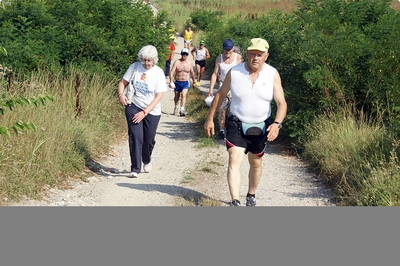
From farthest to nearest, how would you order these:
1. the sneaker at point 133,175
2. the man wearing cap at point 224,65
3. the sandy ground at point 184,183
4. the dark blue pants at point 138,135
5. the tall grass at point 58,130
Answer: the man wearing cap at point 224,65
the sneaker at point 133,175
the dark blue pants at point 138,135
the sandy ground at point 184,183
the tall grass at point 58,130

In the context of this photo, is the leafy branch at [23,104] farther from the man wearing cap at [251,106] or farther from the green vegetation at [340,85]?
the green vegetation at [340,85]

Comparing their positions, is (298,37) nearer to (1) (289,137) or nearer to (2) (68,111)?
(1) (289,137)

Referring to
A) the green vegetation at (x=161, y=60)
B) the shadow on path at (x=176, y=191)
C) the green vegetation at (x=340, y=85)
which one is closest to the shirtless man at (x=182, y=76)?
the green vegetation at (x=161, y=60)

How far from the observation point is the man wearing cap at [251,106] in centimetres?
758

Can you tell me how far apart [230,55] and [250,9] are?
3156 centimetres

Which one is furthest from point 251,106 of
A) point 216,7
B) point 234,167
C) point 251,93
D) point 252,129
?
point 216,7

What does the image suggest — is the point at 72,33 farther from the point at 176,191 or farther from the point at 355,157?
the point at 355,157

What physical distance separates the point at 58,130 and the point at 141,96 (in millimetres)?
1350

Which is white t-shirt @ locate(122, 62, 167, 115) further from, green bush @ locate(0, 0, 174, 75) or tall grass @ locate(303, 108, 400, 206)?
green bush @ locate(0, 0, 174, 75)

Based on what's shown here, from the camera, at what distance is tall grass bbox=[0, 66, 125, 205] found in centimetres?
849

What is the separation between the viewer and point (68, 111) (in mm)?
11547

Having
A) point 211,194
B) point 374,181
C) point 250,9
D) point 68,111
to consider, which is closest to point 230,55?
point 68,111

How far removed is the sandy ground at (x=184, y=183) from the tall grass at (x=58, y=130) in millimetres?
235

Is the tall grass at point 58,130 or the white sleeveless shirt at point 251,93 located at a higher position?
the white sleeveless shirt at point 251,93
